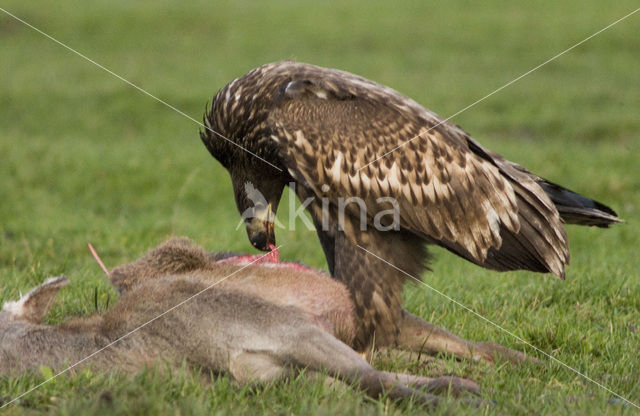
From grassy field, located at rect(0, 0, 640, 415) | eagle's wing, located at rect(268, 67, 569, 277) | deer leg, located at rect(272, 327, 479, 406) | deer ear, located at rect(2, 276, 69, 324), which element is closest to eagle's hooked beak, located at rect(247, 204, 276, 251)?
eagle's wing, located at rect(268, 67, 569, 277)

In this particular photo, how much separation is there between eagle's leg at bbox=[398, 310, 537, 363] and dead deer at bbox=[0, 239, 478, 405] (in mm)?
837

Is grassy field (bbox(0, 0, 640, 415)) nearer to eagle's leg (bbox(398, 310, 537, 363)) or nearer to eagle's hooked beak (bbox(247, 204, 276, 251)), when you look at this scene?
eagle's leg (bbox(398, 310, 537, 363))

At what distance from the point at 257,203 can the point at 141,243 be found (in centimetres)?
295

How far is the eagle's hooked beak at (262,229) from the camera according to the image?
5398 mm

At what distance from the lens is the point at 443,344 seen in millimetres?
4879

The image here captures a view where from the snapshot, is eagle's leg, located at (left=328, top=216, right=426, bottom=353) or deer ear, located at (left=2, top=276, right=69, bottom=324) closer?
deer ear, located at (left=2, top=276, right=69, bottom=324)

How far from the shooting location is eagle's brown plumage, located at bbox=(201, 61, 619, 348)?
193 inches

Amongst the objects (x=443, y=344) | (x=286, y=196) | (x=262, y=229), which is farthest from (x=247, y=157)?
(x=286, y=196)

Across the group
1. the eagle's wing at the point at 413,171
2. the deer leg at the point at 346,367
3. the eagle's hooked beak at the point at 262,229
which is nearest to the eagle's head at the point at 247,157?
the eagle's hooked beak at the point at 262,229

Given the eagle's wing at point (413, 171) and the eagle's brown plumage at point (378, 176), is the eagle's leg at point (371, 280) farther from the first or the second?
the eagle's wing at point (413, 171)

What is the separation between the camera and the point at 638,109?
657 inches

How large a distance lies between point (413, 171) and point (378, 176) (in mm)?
219

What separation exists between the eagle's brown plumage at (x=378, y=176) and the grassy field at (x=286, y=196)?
0.37m

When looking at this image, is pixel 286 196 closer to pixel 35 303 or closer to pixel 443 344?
pixel 443 344
